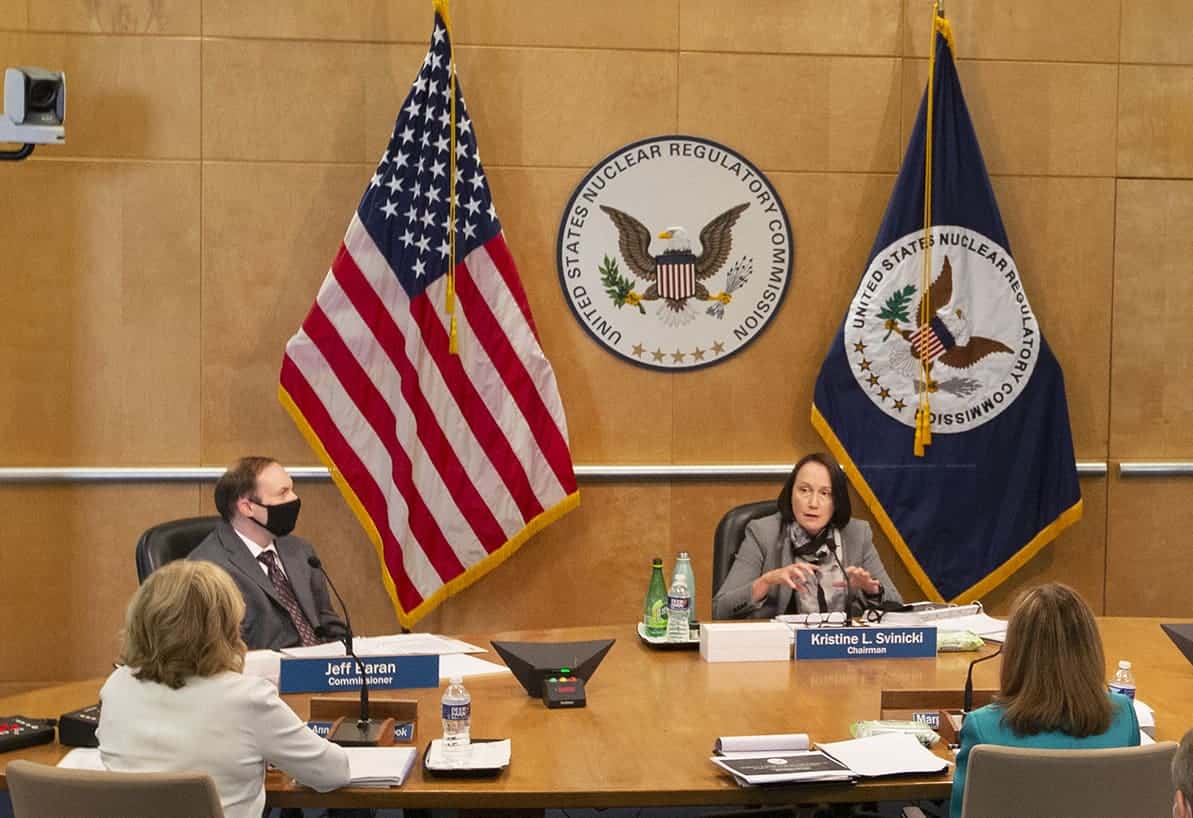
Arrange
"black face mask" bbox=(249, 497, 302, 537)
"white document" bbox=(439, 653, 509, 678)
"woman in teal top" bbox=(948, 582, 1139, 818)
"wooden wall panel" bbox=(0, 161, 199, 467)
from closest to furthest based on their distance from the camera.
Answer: "woman in teal top" bbox=(948, 582, 1139, 818) → "white document" bbox=(439, 653, 509, 678) → "black face mask" bbox=(249, 497, 302, 537) → "wooden wall panel" bbox=(0, 161, 199, 467)

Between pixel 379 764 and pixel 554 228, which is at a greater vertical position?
pixel 554 228

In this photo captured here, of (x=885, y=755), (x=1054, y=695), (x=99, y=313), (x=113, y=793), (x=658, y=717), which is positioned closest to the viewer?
(x=113, y=793)

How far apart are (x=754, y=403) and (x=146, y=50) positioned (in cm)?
280

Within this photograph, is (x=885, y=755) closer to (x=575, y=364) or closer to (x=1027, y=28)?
(x=575, y=364)

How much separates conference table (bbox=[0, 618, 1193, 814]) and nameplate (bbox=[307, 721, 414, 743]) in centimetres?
2

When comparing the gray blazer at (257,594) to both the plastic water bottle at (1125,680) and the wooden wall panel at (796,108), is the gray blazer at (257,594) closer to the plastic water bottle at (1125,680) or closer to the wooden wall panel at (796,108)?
the plastic water bottle at (1125,680)

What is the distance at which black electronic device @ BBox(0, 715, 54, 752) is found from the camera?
Answer: 9.47 feet

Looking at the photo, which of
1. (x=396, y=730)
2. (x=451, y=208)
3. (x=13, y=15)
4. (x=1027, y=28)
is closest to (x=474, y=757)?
(x=396, y=730)

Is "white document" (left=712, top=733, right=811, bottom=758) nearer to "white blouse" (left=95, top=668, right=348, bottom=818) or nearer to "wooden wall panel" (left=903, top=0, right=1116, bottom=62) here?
"white blouse" (left=95, top=668, right=348, bottom=818)

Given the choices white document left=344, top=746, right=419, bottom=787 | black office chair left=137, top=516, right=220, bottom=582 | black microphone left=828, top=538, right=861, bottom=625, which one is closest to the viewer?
white document left=344, top=746, right=419, bottom=787

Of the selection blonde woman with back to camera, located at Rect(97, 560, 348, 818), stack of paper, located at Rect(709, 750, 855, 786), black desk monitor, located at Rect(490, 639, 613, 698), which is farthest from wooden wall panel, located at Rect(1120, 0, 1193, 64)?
blonde woman with back to camera, located at Rect(97, 560, 348, 818)

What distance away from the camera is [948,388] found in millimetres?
5555

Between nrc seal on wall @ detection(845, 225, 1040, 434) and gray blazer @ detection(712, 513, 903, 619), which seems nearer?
gray blazer @ detection(712, 513, 903, 619)

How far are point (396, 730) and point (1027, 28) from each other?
4.13 meters
